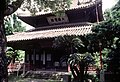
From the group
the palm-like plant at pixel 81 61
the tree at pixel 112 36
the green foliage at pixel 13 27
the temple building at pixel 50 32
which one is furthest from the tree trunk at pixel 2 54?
the green foliage at pixel 13 27

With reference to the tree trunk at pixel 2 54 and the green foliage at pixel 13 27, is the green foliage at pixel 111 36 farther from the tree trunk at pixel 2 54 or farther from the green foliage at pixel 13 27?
the green foliage at pixel 13 27

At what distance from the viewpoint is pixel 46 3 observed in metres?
11.5

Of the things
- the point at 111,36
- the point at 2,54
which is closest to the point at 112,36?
the point at 111,36

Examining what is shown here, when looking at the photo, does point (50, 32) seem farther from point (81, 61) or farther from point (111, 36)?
point (111, 36)

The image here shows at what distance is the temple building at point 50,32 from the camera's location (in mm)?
16922

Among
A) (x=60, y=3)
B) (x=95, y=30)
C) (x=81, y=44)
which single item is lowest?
(x=81, y=44)

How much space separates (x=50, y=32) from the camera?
677 inches

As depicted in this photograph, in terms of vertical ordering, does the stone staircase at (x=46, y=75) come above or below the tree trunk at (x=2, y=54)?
below

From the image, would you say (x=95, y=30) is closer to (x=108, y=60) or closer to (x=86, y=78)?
(x=108, y=60)

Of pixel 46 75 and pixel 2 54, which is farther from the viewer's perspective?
pixel 46 75

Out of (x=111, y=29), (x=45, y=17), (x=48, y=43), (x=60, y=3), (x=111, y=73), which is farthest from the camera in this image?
(x=45, y=17)

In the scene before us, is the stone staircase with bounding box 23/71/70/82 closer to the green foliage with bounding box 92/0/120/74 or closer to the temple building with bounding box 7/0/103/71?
the temple building with bounding box 7/0/103/71

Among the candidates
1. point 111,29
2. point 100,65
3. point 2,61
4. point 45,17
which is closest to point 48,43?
point 45,17

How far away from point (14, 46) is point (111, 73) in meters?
10.0
